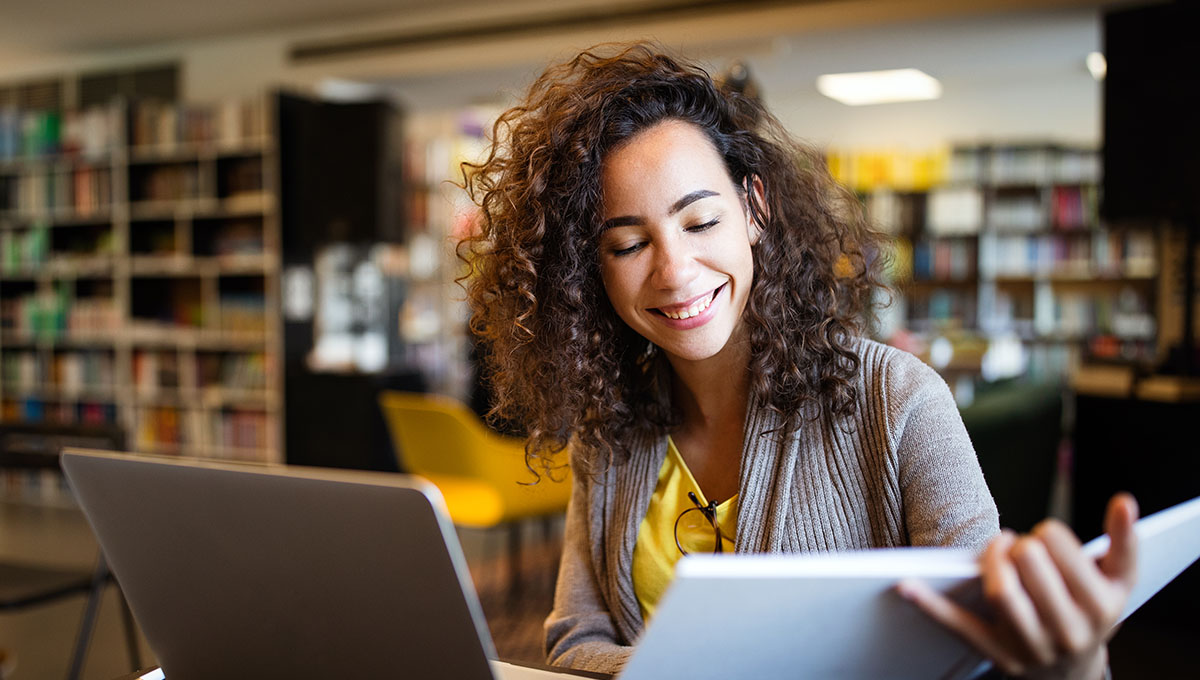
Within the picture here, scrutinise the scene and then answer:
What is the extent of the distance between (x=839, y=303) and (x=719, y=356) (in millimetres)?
184

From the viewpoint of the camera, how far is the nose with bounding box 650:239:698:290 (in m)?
1.17

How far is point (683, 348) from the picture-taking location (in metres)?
1.23

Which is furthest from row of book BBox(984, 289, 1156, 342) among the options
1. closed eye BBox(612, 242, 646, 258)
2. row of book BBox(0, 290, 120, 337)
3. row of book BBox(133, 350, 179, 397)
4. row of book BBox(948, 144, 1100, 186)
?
closed eye BBox(612, 242, 646, 258)

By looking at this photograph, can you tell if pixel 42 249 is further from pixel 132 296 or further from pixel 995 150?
pixel 995 150

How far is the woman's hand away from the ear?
68 cm

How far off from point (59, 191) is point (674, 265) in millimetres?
6532

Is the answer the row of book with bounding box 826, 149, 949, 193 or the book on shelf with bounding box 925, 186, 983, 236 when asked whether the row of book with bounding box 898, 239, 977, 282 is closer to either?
the book on shelf with bounding box 925, 186, 983, 236

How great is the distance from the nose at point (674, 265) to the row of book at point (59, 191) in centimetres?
611

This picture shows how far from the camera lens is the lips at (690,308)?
1195 millimetres

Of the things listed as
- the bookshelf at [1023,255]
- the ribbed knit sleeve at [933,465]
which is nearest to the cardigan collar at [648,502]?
the ribbed knit sleeve at [933,465]

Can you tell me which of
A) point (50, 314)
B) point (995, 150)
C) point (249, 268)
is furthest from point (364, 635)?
point (995, 150)

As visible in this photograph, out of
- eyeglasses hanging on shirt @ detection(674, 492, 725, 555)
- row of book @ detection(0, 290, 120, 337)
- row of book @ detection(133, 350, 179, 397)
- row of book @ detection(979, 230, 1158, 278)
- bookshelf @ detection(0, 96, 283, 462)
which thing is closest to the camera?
eyeglasses hanging on shirt @ detection(674, 492, 725, 555)

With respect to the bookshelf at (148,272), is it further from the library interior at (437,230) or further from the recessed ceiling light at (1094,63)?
the recessed ceiling light at (1094,63)

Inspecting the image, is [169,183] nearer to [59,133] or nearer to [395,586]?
[59,133]
